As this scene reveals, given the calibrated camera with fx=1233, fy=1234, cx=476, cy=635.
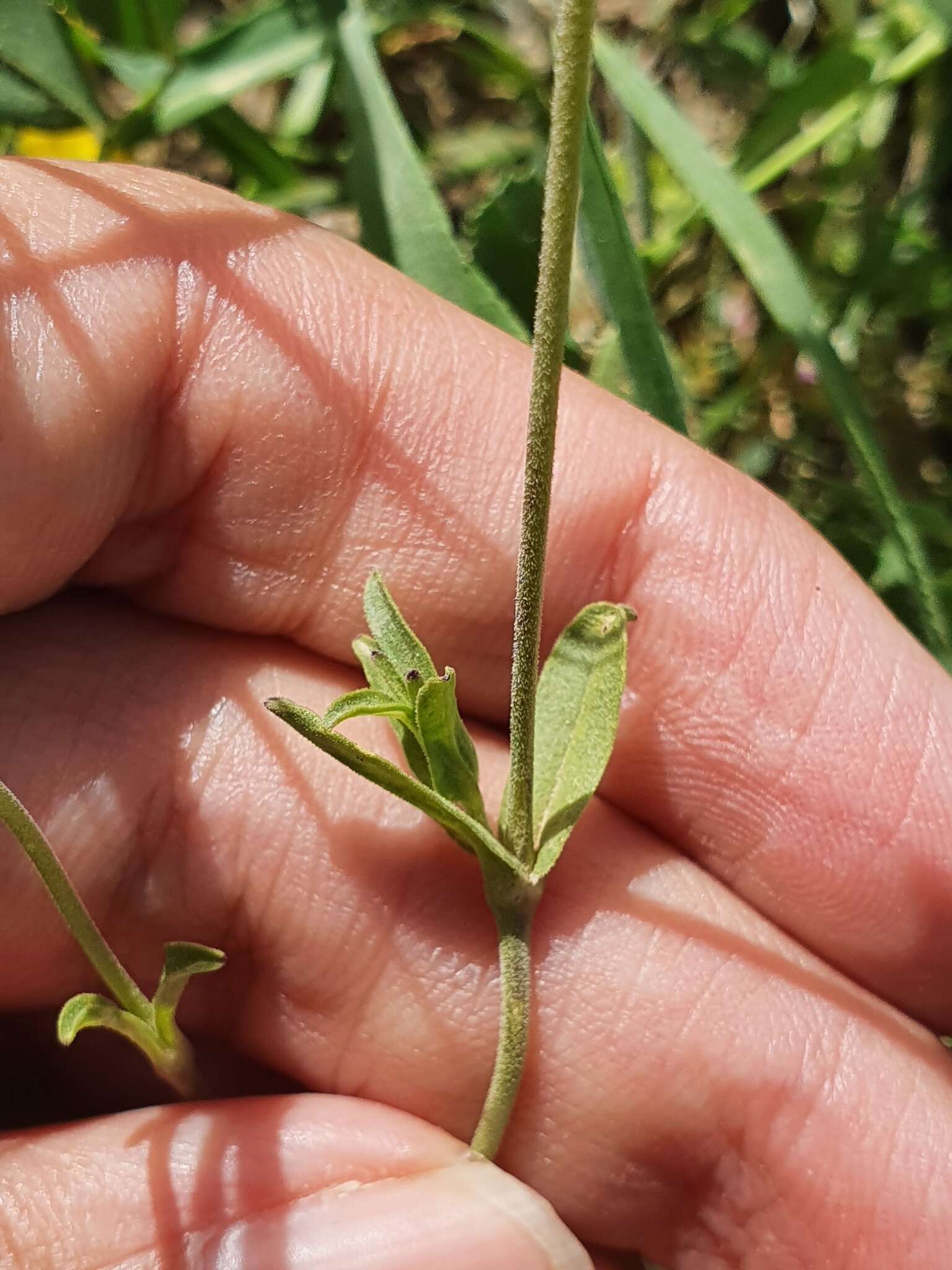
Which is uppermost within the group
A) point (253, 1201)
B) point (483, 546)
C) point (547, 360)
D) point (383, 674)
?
point (547, 360)

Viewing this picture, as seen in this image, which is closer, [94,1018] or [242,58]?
[94,1018]

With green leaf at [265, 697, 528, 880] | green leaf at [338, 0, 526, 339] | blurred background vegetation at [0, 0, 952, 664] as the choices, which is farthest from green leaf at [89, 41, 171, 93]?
green leaf at [265, 697, 528, 880]

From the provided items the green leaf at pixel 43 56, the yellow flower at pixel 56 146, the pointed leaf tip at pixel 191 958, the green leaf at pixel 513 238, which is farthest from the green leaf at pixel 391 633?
the yellow flower at pixel 56 146

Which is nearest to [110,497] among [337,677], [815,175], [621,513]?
[337,677]

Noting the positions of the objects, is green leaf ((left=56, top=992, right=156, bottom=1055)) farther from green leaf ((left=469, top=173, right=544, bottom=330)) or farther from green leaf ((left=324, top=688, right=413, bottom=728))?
green leaf ((left=469, top=173, right=544, bottom=330))

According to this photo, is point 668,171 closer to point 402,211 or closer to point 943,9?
point 943,9

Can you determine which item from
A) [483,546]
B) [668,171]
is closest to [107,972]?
[483,546]

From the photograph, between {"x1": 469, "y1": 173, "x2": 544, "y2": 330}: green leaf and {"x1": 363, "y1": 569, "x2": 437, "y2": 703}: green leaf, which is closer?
{"x1": 363, "y1": 569, "x2": 437, "y2": 703}: green leaf
